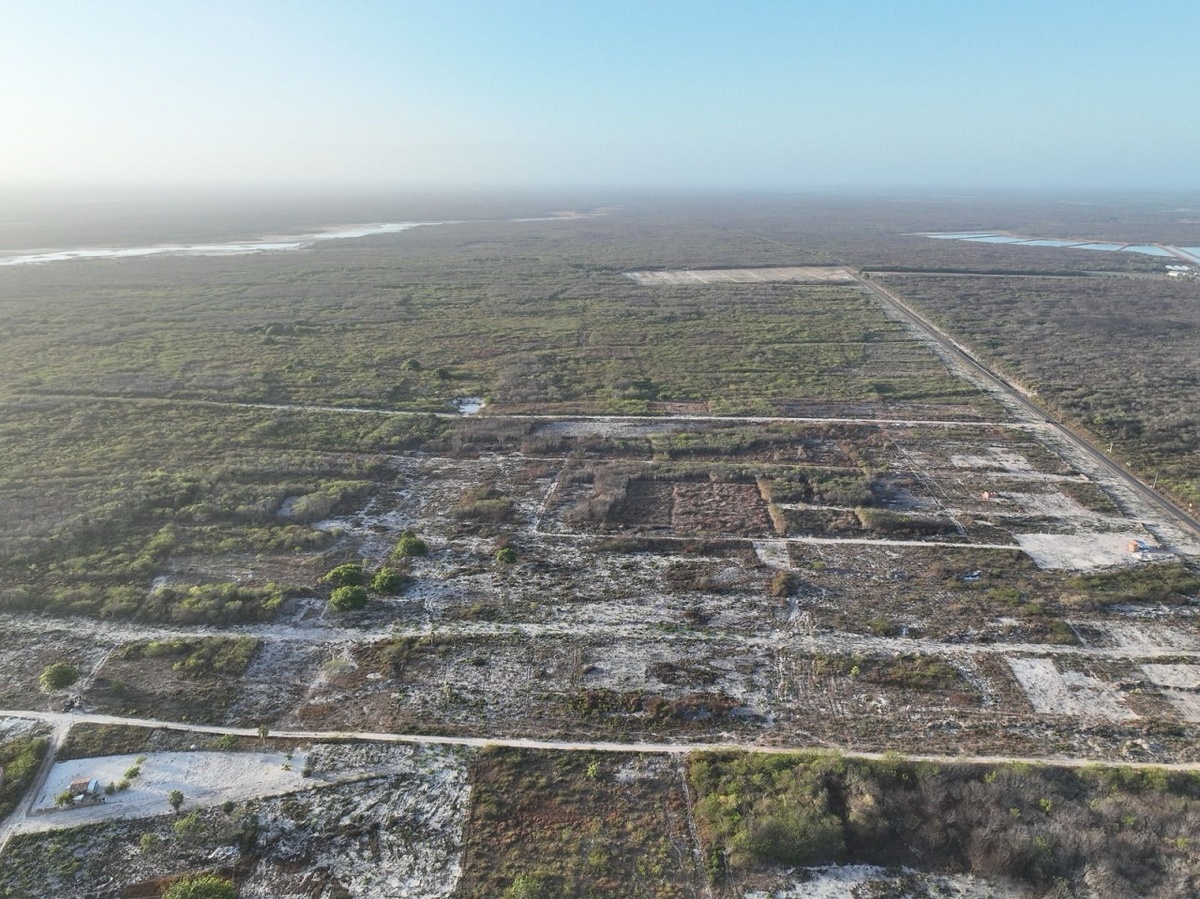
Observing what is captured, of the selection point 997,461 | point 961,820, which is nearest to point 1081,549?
point 997,461

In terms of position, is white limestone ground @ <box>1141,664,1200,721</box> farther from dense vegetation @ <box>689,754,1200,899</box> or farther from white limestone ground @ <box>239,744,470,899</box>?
white limestone ground @ <box>239,744,470,899</box>

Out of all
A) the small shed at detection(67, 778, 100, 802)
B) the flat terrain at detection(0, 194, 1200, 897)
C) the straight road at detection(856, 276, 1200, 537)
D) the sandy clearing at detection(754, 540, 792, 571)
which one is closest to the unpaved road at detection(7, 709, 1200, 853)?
the flat terrain at detection(0, 194, 1200, 897)

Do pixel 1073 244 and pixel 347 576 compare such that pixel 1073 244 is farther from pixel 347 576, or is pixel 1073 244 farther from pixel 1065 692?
pixel 347 576

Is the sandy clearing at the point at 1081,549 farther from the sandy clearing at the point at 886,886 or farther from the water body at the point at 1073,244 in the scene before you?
the water body at the point at 1073,244

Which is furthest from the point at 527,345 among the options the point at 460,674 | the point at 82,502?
the point at 460,674

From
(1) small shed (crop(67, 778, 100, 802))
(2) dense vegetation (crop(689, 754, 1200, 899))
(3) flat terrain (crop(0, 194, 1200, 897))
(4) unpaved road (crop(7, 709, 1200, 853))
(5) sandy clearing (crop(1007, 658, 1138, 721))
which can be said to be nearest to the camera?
(2) dense vegetation (crop(689, 754, 1200, 899))

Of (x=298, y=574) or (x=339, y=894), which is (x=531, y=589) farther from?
(x=339, y=894)
